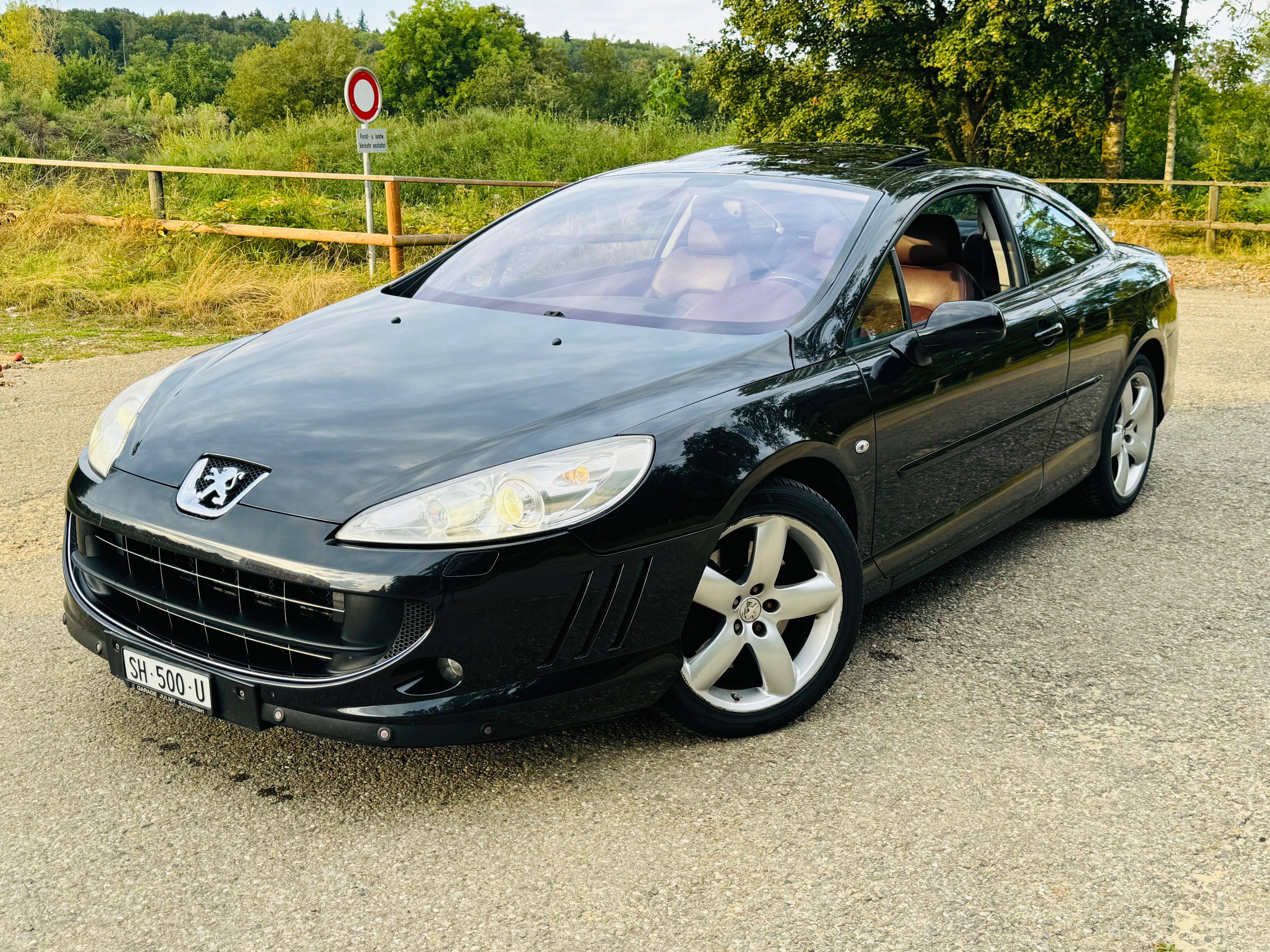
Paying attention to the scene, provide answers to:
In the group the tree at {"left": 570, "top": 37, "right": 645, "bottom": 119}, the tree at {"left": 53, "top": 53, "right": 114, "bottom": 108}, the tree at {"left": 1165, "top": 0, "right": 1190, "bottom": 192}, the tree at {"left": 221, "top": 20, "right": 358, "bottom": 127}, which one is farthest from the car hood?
the tree at {"left": 570, "top": 37, "right": 645, "bottom": 119}

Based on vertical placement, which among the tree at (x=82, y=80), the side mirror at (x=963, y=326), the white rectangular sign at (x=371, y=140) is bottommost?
the side mirror at (x=963, y=326)

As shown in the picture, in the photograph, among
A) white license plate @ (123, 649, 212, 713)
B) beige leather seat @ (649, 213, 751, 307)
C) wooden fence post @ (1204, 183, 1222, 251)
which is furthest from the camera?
wooden fence post @ (1204, 183, 1222, 251)

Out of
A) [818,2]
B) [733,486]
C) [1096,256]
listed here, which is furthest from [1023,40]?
[733,486]

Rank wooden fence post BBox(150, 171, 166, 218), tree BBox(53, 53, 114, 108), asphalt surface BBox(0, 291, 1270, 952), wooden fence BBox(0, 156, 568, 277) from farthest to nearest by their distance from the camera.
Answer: tree BBox(53, 53, 114, 108)
wooden fence post BBox(150, 171, 166, 218)
wooden fence BBox(0, 156, 568, 277)
asphalt surface BBox(0, 291, 1270, 952)

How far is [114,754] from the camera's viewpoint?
2.98 meters

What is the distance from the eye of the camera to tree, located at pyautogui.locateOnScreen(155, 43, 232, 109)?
8688 centimetres

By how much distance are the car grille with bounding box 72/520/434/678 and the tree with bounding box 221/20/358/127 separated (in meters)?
75.9

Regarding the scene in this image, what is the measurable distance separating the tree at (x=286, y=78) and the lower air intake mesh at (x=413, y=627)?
76362 millimetres

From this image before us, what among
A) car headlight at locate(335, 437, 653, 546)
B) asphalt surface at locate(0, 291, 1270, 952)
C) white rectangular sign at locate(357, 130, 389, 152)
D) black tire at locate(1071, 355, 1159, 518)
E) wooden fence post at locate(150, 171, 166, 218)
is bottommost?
asphalt surface at locate(0, 291, 1270, 952)

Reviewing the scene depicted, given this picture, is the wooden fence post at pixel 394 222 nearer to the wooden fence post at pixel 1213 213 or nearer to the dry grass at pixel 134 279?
the dry grass at pixel 134 279

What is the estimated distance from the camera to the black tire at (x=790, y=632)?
9.73ft

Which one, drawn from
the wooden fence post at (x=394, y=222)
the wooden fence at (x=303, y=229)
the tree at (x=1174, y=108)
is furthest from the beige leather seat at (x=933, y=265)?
the tree at (x=1174, y=108)

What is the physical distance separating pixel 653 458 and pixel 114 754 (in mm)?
1608

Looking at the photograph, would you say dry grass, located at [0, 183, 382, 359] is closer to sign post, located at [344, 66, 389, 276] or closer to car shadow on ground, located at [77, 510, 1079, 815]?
sign post, located at [344, 66, 389, 276]
